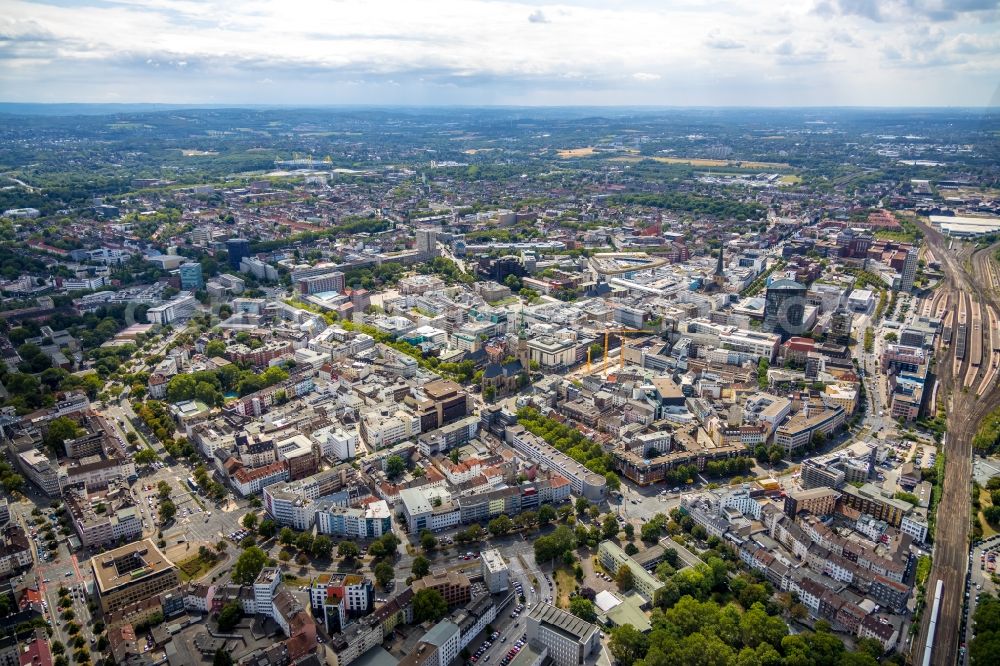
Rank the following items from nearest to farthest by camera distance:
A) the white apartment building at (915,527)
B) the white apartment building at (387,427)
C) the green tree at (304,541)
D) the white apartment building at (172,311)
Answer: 1. the green tree at (304,541)
2. the white apartment building at (915,527)
3. the white apartment building at (387,427)
4. the white apartment building at (172,311)

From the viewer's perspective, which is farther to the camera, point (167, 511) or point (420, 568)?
point (167, 511)

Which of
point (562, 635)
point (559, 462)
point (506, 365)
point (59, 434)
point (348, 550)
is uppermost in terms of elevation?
point (506, 365)

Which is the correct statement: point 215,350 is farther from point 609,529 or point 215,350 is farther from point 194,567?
point 609,529

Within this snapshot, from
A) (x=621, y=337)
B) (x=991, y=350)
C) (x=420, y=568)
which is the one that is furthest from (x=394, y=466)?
(x=991, y=350)

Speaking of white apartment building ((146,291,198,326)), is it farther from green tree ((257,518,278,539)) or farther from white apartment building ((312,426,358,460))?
green tree ((257,518,278,539))

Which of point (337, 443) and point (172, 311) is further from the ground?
point (172, 311)

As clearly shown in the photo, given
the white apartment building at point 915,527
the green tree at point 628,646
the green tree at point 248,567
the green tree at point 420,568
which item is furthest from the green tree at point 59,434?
the white apartment building at point 915,527

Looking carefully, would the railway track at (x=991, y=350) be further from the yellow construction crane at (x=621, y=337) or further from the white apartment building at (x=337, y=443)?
the white apartment building at (x=337, y=443)
